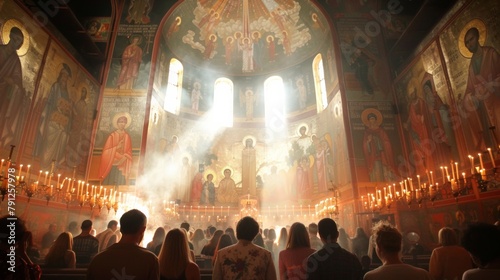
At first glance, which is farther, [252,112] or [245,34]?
[245,34]

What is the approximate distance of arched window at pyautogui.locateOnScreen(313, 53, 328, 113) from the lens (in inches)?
610

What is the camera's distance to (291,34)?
17.5 meters

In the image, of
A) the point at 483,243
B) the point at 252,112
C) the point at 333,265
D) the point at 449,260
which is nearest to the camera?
the point at 483,243

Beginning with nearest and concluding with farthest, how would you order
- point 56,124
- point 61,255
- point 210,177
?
point 61,255 → point 56,124 → point 210,177

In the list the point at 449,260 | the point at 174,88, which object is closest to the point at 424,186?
the point at 449,260

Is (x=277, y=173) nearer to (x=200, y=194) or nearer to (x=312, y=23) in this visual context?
(x=200, y=194)

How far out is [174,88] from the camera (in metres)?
16.4

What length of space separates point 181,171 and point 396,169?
34.9 ft

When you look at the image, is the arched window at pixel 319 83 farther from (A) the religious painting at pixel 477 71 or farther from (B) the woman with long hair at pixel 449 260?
(B) the woman with long hair at pixel 449 260

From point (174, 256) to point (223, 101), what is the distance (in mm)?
16599

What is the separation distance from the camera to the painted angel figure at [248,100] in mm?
18000

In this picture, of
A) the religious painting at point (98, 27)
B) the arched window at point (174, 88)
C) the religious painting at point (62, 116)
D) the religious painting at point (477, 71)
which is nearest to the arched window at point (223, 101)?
the arched window at point (174, 88)

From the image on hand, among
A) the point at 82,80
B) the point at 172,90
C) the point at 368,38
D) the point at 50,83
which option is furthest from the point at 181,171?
the point at 368,38

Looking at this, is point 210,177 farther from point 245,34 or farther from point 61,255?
point 61,255
